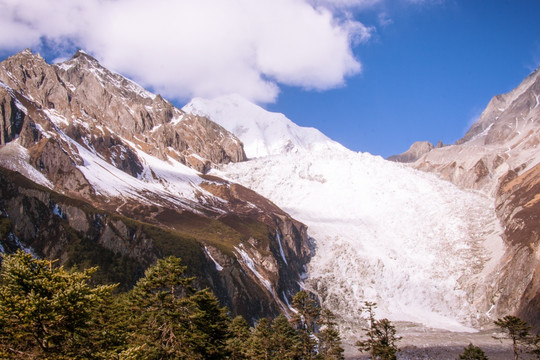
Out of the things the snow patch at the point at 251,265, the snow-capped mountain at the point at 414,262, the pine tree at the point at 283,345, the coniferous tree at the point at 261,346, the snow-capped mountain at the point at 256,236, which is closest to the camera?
the coniferous tree at the point at 261,346

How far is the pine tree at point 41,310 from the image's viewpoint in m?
16.1

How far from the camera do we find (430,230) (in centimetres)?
17938

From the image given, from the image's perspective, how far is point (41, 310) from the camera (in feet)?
53.6

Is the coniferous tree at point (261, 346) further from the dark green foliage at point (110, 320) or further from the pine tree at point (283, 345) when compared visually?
the pine tree at point (283, 345)

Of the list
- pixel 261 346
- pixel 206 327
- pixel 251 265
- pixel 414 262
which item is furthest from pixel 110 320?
pixel 414 262

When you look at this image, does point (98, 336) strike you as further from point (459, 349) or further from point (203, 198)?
point (203, 198)

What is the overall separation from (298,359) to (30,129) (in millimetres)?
132569

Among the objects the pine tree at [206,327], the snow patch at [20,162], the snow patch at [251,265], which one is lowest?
the pine tree at [206,327]

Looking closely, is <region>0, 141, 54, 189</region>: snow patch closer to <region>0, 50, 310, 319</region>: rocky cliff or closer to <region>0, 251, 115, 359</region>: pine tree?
<region>0, 50, 310, 319</region>: rocky cliff

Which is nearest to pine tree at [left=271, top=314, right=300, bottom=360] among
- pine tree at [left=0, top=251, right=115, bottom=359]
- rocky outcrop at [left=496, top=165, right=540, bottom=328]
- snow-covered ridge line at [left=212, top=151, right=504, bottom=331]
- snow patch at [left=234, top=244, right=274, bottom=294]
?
pine tree at [left=0, top=251, right=115, bottom=359]

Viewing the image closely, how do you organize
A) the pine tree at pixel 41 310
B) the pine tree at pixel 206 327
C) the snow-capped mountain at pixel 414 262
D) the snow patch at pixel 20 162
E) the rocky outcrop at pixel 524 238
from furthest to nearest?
the snow-capped mountain at pixel 414 262 < the snow patch at pixel 20 162 < the rocky outcrop at pixel 524 238 < the pine tree at pixel 206 327 < the pine tree at pixel 41 310

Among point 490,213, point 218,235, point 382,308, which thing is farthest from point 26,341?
point 490,213

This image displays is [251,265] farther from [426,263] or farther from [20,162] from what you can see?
[426,263]

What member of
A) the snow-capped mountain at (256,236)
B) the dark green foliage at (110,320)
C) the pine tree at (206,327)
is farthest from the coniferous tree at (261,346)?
the snow-capped mountain at (256,236)
